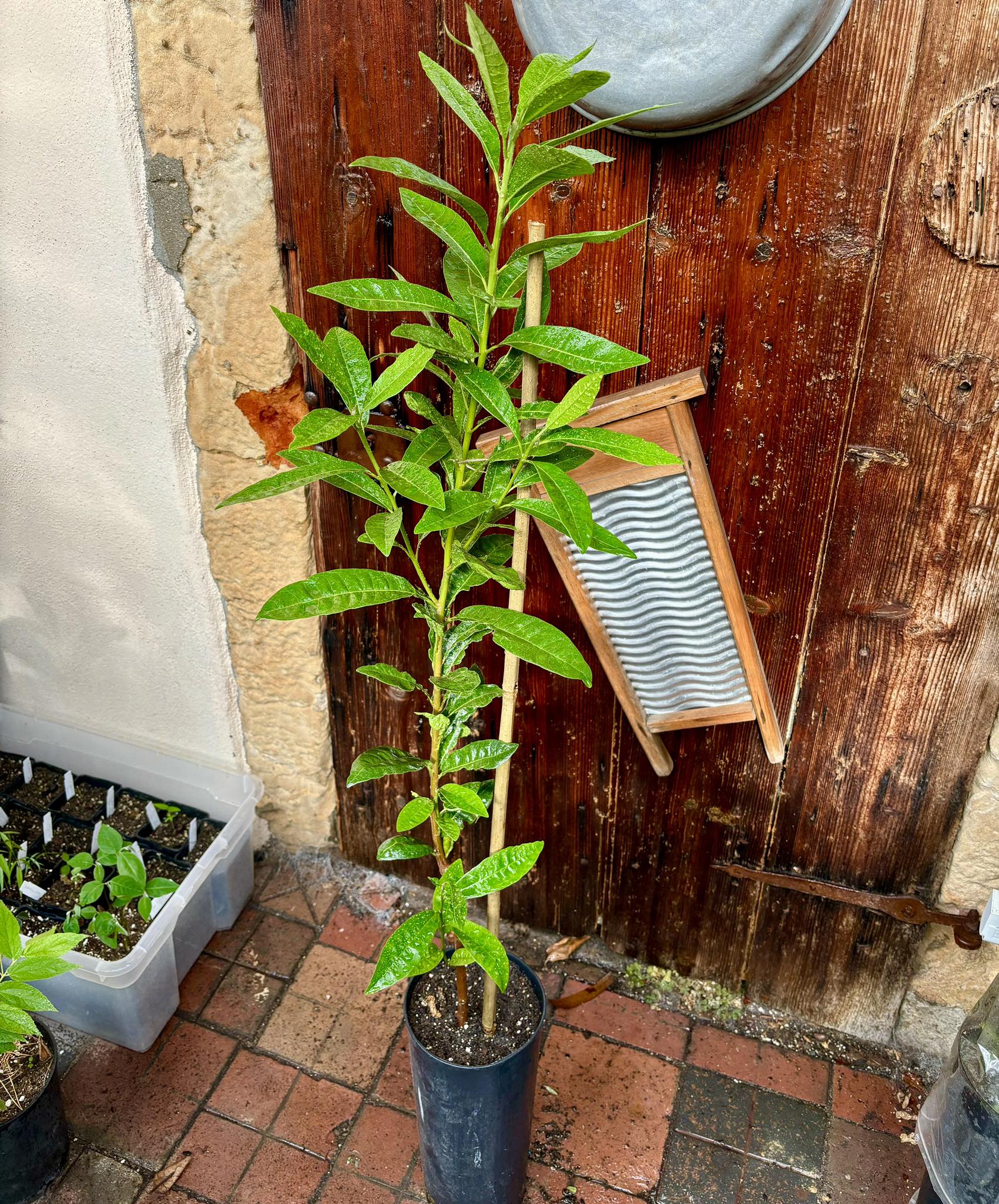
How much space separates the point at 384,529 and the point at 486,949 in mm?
829

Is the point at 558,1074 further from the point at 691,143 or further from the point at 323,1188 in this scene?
the point at 691,143

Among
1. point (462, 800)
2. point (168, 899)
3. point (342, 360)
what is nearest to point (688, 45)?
point (342, 360)

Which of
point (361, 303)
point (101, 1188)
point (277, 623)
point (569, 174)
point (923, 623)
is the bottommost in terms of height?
point (101, 1188)

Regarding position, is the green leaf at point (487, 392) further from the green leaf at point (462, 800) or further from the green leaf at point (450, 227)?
the green leaf at point (462, 800)

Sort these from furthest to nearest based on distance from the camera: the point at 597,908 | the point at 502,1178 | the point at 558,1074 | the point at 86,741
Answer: the point at 86,741, the point at 597,908, the point at 558,1074, the point at 502,1178

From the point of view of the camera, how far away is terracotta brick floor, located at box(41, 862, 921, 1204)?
7.88 ft

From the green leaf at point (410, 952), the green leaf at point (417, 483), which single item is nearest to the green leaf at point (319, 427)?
the green leaf at point (417, 483)

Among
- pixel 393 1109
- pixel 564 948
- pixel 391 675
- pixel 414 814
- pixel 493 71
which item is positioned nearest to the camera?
pixel 493 71

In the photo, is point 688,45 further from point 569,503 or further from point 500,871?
point 500,871

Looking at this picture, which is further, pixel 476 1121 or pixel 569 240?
pixel 476 1121

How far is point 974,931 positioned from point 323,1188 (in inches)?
65.5

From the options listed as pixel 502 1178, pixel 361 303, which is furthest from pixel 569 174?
pixel 502 1178

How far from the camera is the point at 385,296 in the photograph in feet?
5.46

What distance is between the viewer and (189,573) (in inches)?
109
